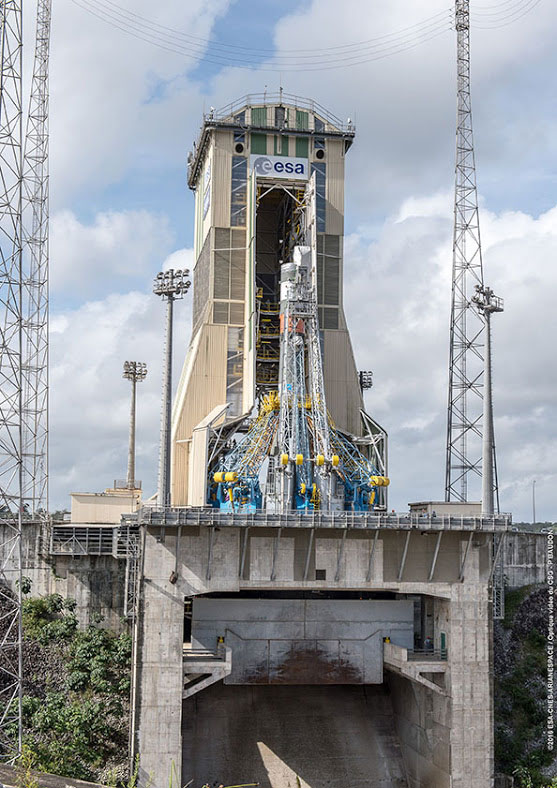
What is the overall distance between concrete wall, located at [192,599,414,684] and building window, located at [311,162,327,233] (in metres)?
30.5

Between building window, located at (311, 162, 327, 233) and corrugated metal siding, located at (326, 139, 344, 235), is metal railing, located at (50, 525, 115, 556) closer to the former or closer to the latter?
building window, located at (311, 162, 327, 233)

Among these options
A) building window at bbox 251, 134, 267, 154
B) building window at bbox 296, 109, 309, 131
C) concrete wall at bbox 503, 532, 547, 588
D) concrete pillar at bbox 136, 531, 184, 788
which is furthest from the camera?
building window at bbox 296, 109, 309, 131

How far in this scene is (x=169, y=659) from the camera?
47812 mm

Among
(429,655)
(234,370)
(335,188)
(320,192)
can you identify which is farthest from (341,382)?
(429,655)

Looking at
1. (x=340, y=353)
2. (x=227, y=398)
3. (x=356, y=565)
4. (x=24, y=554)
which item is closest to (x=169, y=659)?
(x=356, y=565)

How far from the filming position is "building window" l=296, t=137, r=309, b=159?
70688 mm

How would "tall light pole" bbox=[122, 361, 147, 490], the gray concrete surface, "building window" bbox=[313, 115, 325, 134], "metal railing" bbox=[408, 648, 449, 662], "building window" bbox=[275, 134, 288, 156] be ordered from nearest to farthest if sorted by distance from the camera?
"metal railing" bbox=[408, 648, 449, 662] < the gray concrete surface < "building window" bbox=[275, 134, 288, 156] < "building window" bbox=[313, 115, 325, 134] < "tall light pole" bbox=[122, 361, 147, 490]

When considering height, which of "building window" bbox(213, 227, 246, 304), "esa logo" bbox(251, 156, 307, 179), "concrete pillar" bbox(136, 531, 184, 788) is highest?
"esa logo" bbox(251, 156, 307, 179)

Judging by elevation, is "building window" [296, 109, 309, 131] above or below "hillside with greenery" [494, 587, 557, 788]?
above

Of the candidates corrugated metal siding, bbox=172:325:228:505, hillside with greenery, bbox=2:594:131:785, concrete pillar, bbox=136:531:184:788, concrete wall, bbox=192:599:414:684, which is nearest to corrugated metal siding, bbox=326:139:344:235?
corrugated metal siding, bbox=172:325:228:505

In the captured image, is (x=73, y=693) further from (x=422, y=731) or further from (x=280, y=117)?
(x=280, y=117)

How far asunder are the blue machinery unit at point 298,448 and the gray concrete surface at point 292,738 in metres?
12.0

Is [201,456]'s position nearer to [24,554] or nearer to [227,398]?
[227,398]

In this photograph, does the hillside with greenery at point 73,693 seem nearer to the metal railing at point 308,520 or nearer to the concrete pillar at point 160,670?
the concrete pillar at point 160,670
